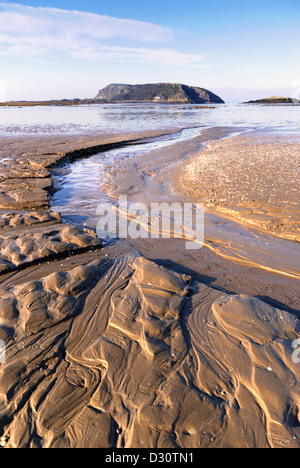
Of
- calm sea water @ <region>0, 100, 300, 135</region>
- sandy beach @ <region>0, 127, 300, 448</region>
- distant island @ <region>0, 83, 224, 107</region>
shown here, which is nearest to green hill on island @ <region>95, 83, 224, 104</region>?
distant island @ <region>0, 83, 224, 107</region>

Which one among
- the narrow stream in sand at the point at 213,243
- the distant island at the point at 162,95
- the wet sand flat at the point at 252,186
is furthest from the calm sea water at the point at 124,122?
the distant island at the point at 162,95

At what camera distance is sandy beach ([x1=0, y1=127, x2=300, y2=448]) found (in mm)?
1955

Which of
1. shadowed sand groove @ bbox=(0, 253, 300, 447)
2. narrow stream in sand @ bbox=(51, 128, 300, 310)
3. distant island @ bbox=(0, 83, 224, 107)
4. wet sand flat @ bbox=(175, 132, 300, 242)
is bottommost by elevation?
shadowed sand groove @ bbox=(0, 253, 300, 447)

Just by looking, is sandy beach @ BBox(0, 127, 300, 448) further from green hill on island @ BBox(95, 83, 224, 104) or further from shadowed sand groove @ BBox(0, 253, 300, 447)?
green hill on island @ BBox(95, 83, 224, 104)

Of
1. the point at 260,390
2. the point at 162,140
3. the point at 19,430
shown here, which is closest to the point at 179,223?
the point at 260,390

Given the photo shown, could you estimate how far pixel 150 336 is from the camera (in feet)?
8.80

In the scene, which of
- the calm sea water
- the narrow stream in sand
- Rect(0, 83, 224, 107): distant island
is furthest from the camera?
Rect(0, 83, 224, 107): distant island

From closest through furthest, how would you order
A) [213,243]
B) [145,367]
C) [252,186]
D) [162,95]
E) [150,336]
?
1. [145,367]
2. [150,336]
3. [213,243]
4. [252,186]
5. [162,95]

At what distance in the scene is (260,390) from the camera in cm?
218

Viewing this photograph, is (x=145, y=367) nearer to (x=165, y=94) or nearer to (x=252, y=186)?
(x=252, y=186)

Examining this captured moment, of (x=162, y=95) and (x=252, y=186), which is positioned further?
(x=162, y=95)

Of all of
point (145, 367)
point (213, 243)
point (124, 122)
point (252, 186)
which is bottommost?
point (145, 367)

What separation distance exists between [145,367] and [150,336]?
0.35 m

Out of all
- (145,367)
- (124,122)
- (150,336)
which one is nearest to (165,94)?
(124,122)
